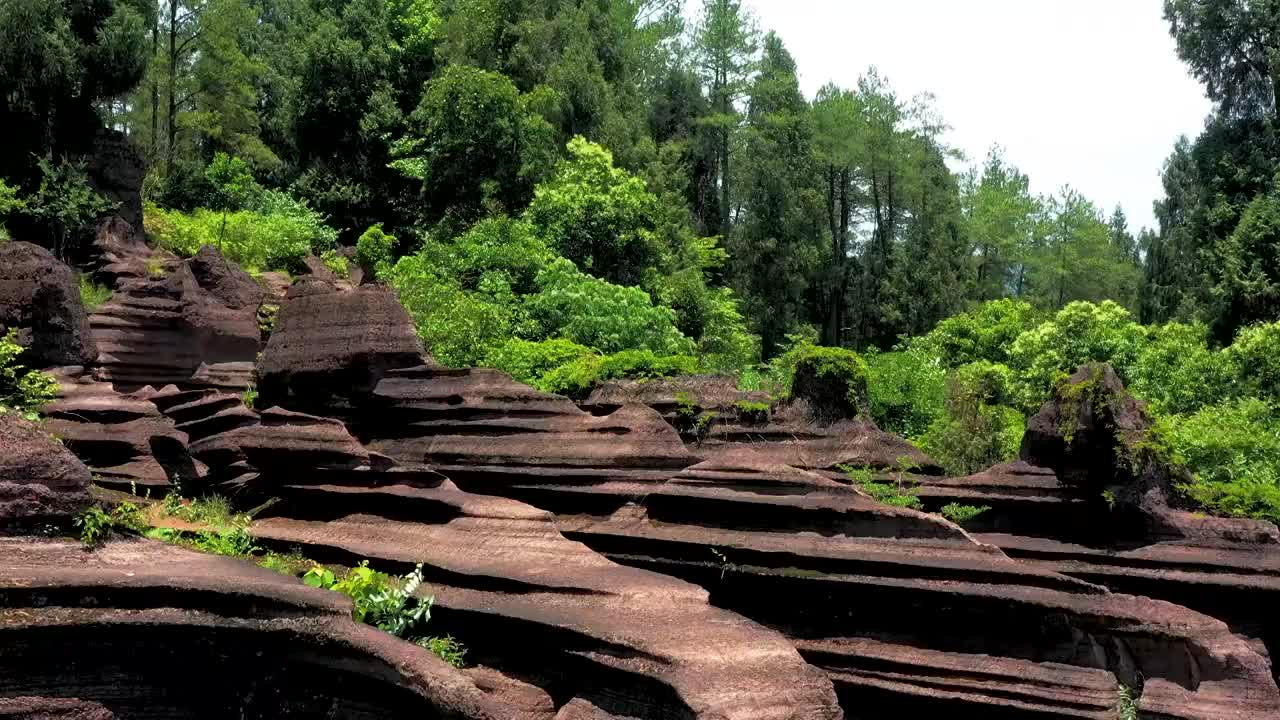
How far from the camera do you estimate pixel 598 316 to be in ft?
66.0

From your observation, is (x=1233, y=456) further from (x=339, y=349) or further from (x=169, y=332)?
(x=169, y=332)

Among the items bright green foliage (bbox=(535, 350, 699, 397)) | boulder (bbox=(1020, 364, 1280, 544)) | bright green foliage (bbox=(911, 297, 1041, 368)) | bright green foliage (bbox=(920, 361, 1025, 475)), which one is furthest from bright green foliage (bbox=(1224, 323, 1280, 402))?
bright green foliage (bbox=(535, 350, 699, 397))

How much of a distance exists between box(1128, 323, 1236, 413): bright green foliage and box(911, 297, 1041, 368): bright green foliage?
6.12 m

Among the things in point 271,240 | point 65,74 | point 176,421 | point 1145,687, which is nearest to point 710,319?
point 271,240

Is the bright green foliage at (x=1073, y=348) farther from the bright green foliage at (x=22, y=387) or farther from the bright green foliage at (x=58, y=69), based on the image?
the bright green foliage at (x=58, y=69)

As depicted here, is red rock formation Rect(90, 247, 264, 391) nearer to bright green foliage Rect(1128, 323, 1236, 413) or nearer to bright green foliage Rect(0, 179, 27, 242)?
bright green foliage Rect(0, 179, 27, 242)

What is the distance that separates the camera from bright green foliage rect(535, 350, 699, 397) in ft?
51.0

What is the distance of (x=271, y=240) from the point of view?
94.6 feet

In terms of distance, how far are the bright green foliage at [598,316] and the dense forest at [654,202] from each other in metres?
0.08

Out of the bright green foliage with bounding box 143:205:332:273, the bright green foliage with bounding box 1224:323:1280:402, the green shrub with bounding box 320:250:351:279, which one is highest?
the bright green foliage with bounding box 143:205:332:273

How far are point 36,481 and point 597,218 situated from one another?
59.9 ft

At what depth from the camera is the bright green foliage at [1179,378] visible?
56.3 feet

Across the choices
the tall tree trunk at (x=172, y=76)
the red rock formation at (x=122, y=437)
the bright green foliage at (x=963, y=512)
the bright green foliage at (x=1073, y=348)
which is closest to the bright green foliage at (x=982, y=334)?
the bright green foliage at (x=1073, y=348)

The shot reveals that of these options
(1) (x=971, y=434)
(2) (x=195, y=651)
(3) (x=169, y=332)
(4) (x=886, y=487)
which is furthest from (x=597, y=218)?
(2) (x=195, y=651)
